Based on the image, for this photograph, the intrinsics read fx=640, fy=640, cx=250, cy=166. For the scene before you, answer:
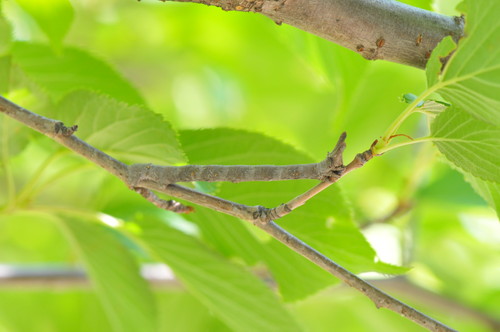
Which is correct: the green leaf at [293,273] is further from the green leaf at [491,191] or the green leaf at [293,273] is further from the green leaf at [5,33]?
the green leaf at [5,33]

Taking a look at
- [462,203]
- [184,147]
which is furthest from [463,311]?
[184,147]

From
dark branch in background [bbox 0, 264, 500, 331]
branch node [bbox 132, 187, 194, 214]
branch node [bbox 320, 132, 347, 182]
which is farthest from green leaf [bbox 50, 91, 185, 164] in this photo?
dark branch in background [bbox 0, 264, 500, 331]

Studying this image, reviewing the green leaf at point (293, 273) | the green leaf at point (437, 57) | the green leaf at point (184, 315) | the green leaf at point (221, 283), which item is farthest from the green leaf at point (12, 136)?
the green leaf at point (184, 315)

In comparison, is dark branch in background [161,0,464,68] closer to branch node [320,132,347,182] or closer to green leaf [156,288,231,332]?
branch node [320,132,347,182]

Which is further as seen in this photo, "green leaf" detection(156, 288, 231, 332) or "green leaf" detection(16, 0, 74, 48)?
"green leaf" detection(156, 288, 231, 332)

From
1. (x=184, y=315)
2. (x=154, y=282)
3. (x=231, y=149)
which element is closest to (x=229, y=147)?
(x=231, y=149)

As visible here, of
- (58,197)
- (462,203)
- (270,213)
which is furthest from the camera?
(58,197)

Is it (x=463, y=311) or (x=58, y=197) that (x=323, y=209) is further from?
(x=58, y=197)
